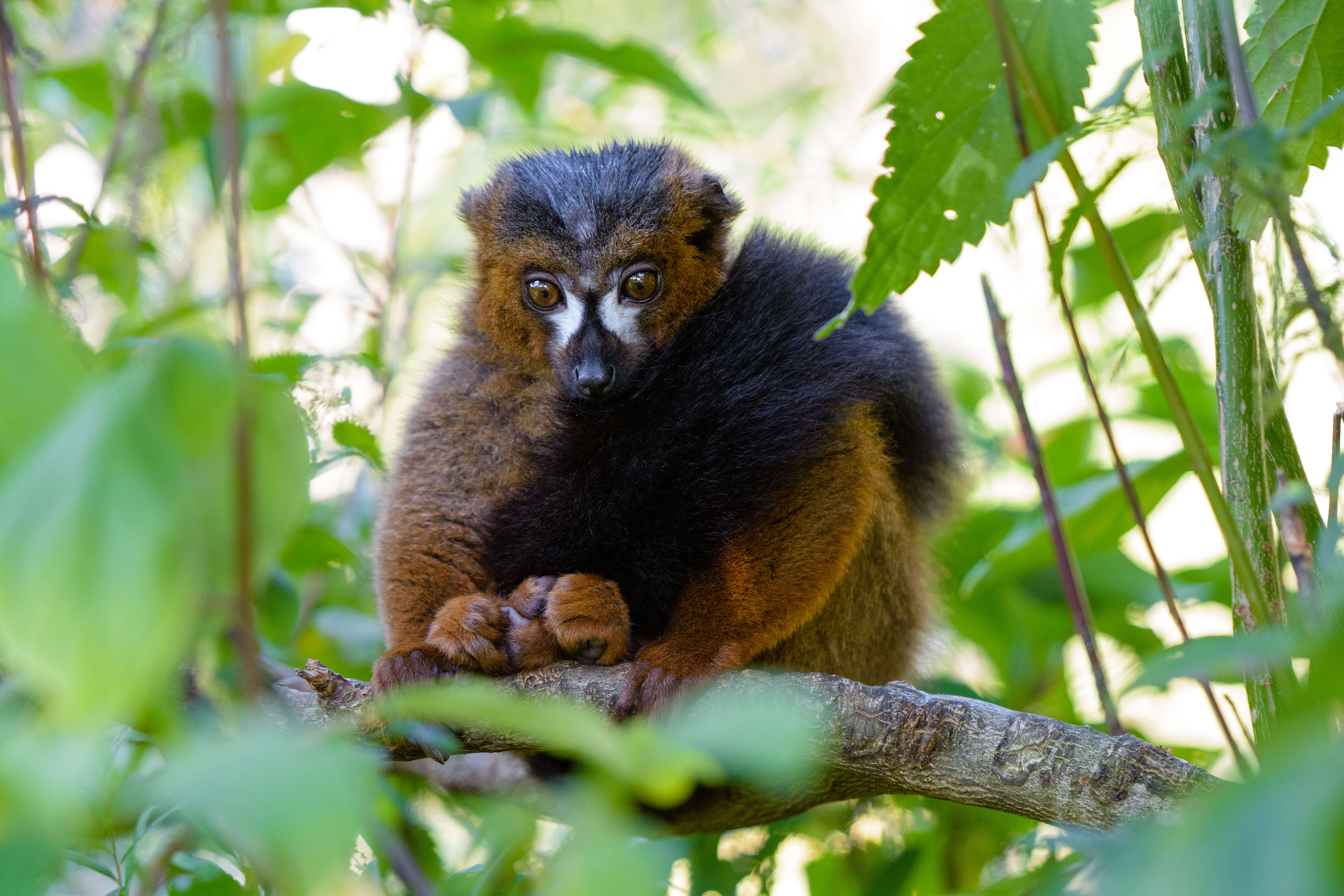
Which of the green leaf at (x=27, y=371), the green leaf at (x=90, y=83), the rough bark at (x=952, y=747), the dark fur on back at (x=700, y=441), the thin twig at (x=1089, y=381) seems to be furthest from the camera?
the green leaf at (x=90, y=83)

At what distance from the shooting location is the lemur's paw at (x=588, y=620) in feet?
6.56

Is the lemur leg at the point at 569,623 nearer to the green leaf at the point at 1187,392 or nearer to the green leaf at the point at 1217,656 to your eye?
the green leaf at the point at 1217,656

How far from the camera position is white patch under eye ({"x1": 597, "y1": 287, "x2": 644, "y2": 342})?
2578 millimetres

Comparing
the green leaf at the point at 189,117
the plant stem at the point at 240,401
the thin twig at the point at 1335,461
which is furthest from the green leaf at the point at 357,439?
the thin twig at the point at 1335,461

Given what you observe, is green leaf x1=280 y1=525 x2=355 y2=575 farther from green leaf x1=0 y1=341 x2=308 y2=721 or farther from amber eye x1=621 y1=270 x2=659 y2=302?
green leaf x1=0 y1=341 x2=308 y2=721

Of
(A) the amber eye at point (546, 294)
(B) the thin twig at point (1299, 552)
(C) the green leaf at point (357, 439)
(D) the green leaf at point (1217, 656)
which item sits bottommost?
(D) the green leaf at point (1217, 656)

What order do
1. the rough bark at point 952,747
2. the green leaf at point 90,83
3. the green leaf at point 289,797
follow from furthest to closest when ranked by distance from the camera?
1. the green leaf at point 90,83
2. the rough bark at point 952,747
3. the green leaf at point 289,797

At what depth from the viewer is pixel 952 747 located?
1588 mm

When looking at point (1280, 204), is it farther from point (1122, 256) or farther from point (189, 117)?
point (189, 117)

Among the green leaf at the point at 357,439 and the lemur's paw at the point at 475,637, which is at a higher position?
the green leaf at the point at 357,439

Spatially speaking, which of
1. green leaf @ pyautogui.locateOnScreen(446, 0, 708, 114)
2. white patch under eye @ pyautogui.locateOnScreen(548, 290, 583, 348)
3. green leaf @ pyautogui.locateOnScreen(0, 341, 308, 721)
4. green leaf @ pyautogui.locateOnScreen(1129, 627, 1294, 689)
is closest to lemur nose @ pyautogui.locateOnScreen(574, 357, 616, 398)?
white patch under eye @ pyautogui.locateOnScreen(548, 290, 583, 348)

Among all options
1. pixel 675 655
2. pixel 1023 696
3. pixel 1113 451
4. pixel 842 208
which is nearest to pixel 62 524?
pixel 1113 451

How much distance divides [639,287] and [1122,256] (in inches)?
48.1

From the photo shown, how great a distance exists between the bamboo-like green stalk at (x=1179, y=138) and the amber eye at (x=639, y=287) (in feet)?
4.68
